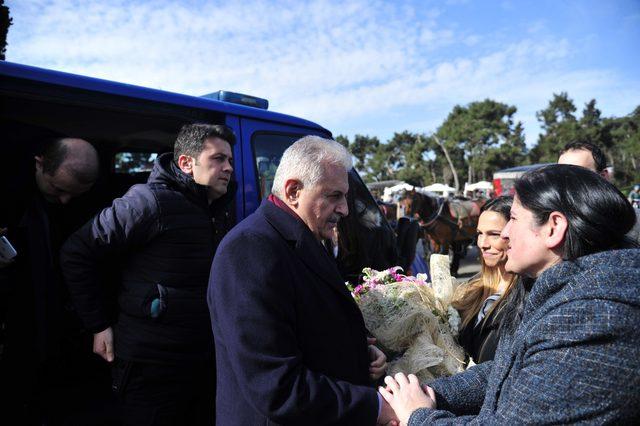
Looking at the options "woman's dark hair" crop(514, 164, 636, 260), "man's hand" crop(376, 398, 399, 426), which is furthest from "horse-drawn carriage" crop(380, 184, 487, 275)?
"woman's dark hair" crop(514, 164, 636, 260)

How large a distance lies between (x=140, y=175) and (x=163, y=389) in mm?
1866

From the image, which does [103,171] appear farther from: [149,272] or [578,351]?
[578,351]

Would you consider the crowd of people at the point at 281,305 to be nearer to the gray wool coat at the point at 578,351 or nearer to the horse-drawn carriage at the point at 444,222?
the gray wool coat at the point at 578,351

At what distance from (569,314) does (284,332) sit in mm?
799

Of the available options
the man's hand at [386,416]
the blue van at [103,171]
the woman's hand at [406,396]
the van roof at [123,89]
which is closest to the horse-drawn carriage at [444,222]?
the blue van at [103,171]

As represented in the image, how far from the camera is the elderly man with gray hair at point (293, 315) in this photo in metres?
1.29

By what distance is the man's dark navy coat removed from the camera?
129cm

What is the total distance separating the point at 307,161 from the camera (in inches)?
60.5

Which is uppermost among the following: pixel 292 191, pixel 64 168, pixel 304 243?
pixel 64 168

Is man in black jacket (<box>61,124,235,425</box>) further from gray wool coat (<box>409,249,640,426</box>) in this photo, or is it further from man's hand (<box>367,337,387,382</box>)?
gray wool coat (<box>409,249,640,426</box>)

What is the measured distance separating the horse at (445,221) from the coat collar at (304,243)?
9.92m

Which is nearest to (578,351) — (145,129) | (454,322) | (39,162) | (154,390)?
(454,322)

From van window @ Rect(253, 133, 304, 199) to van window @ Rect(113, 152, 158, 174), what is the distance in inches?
56.5

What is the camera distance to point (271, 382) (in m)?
1.27
